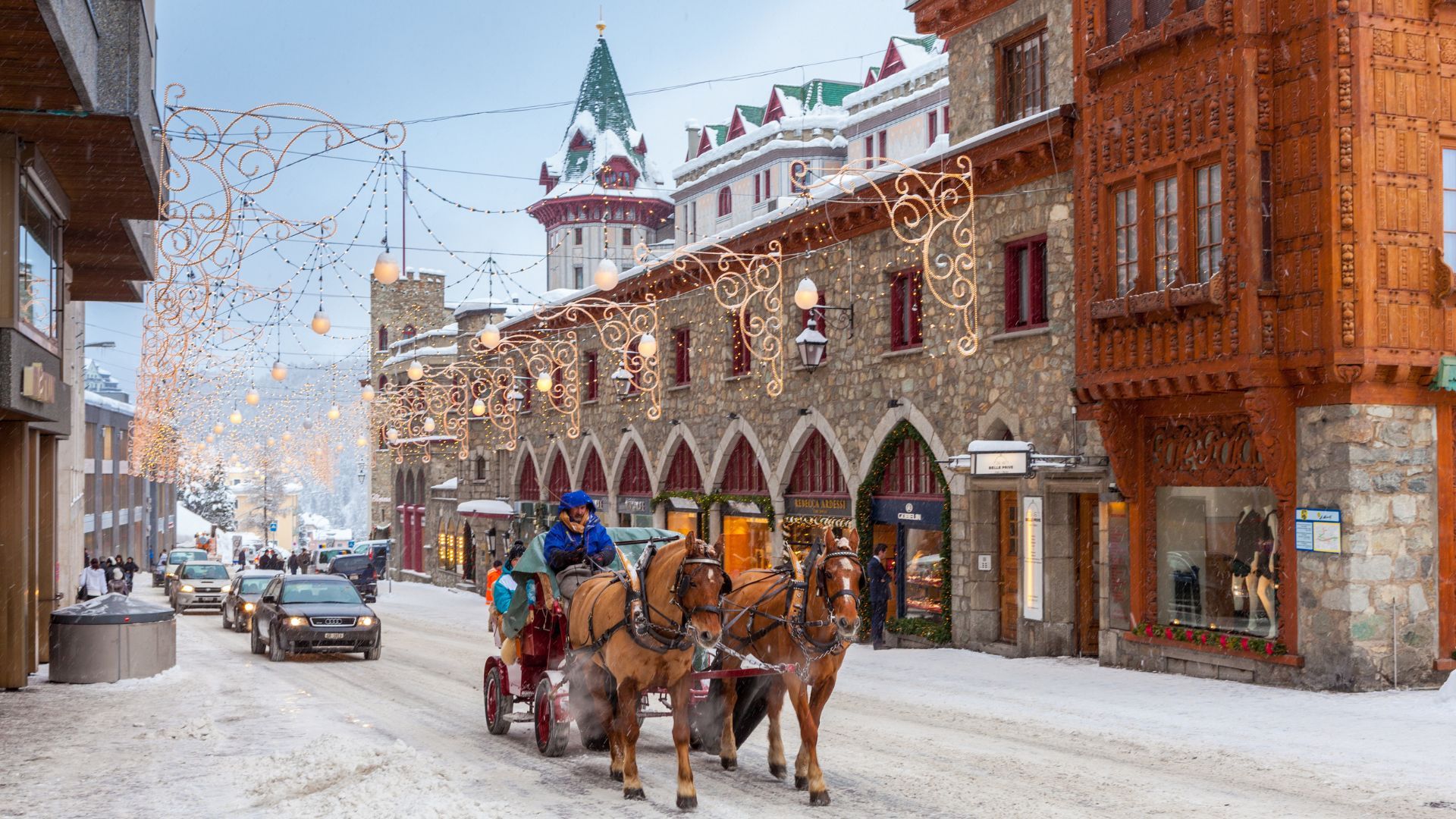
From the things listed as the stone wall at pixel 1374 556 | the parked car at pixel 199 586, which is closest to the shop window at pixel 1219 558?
the stone wall at pixel 1374 556

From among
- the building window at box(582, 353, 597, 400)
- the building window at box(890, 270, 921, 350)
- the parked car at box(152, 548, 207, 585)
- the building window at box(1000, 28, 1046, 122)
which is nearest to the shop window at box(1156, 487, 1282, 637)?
the building window at box(890, 270, 921, 350)

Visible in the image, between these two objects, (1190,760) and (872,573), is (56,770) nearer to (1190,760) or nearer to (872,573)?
(1190,760)

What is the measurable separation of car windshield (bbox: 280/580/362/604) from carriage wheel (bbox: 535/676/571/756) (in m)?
11.9

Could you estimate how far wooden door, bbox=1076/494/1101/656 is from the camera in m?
20.0

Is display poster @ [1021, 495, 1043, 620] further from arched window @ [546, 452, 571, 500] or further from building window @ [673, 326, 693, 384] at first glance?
arched window @ [546, 452, 571, 500]

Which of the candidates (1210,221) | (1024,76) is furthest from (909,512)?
(1210,221)

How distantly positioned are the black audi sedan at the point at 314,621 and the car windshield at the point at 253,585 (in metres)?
6.97

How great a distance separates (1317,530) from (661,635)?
8981mm

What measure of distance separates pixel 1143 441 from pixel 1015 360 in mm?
2870

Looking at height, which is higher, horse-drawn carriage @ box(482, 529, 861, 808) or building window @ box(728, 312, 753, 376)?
building window @ box(728, 312, 753, 376)

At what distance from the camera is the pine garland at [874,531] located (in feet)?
72.7

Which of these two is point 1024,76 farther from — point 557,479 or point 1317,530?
point 557,479

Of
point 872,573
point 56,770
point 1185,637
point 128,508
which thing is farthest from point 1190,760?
point 128,508

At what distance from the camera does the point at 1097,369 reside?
18344 mm
